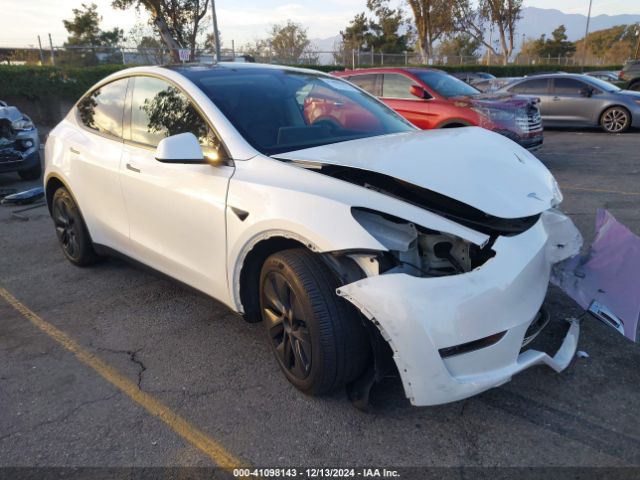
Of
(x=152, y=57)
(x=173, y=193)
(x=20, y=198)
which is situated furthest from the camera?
(x=152, y=57)

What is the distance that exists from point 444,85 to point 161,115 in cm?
673

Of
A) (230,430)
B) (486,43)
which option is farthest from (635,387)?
(486,43)

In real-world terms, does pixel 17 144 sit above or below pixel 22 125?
below

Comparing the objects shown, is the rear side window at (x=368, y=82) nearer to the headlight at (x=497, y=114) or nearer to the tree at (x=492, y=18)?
the headlight at (x=497, y=114)

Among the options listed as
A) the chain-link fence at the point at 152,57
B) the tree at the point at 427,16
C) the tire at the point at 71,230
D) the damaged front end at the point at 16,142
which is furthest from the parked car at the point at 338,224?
the tree at the point at 427,16

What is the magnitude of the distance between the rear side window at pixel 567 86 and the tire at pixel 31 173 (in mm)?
11616

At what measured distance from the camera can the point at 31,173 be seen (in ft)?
29.4

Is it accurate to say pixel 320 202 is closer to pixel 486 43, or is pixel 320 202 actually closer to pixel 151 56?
pixel 151 56

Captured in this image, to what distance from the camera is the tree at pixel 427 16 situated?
36031 millimetres

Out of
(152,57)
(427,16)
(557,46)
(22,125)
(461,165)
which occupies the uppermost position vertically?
(427,16)

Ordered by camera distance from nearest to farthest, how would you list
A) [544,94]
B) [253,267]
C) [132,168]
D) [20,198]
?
[253,267], [132,168], [20,198], [544,94]

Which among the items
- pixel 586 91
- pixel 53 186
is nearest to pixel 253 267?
pixel 53 186

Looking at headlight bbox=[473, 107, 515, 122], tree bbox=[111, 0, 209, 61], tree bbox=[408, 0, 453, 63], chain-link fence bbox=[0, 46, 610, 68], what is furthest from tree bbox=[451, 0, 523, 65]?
headlight bbox=[473, 107, 515, 122]

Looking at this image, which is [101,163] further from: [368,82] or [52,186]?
[368,82]
